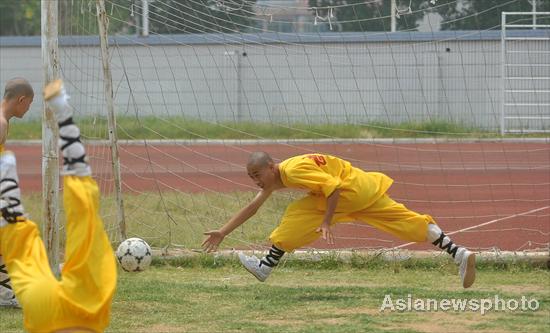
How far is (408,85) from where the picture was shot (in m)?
18.1

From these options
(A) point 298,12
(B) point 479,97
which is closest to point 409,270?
(A) point 298,12

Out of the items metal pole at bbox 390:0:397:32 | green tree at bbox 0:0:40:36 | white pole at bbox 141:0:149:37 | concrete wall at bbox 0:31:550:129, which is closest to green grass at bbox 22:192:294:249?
concrete wall at bbox 0:31:550:129

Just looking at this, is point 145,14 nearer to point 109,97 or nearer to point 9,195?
point 109,97

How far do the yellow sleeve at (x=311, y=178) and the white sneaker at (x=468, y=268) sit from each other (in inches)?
49.5

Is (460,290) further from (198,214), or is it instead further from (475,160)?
(475,160)

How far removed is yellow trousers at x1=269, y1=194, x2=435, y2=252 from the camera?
357 inches

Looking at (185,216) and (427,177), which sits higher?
(185,216)

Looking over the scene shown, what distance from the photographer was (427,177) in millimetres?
18594

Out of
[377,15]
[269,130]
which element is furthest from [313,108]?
[377,15]

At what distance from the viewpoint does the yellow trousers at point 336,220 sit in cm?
907

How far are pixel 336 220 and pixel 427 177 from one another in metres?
9.63

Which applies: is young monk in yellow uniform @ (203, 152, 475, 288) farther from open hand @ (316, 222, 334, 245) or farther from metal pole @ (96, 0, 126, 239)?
metal pole @ (96, 0, 126, 239)

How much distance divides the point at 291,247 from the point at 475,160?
12.3 metres

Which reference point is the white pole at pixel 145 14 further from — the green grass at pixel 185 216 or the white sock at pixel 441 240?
the white sock at pixel 441 240
